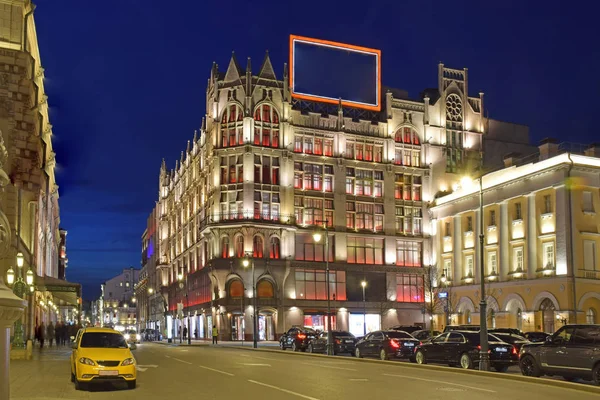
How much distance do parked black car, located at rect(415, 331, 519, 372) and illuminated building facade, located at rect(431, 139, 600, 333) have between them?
97.3 ft

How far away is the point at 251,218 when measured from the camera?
253ft

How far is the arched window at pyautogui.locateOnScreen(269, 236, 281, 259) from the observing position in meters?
78.2

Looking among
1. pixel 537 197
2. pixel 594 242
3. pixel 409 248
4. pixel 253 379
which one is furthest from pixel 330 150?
pixel 253 379

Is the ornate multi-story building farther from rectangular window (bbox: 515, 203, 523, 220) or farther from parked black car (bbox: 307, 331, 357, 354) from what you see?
parked black car (bbox: 307, 331, 357, 354)

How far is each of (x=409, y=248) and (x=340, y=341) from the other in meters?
43.1

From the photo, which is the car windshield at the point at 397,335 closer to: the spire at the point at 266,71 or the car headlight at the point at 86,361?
the car headlight at the point at 86,361

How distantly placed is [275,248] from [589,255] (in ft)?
105

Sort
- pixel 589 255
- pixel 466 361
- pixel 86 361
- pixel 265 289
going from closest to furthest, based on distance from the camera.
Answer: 1. pixel 86 361
2. pixel 466 361
3. pixel 589 255
4. pixel 265 289

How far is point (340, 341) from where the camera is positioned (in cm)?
4372

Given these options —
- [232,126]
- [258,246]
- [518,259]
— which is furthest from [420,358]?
[232,126]

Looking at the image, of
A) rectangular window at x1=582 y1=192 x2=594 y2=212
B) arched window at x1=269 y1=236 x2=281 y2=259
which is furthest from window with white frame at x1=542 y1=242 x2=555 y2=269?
arched window at x1=269 y1=236 x2=281 y2=259

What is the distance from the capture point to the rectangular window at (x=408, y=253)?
84875 millimetres

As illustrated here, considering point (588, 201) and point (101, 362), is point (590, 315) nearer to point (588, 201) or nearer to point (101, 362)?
point (588, 201)

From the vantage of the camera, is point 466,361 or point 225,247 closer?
point 466,361
